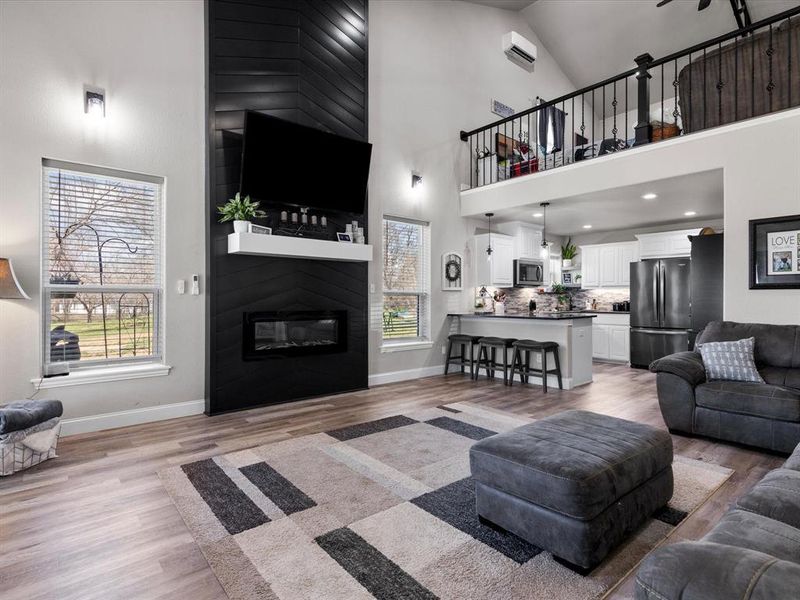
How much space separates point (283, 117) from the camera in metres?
4.74

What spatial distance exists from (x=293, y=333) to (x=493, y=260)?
370 cm

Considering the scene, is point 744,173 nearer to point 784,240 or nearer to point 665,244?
point 784,240

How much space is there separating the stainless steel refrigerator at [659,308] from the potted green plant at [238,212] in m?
6.22

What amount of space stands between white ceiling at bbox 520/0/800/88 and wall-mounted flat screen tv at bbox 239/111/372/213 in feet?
18.4

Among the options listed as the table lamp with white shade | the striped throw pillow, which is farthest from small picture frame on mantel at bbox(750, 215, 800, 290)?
the table lamp with white shade

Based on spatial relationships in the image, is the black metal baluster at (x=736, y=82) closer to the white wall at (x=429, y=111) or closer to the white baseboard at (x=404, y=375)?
the white wall at (x=429, y=111)

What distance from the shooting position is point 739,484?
2736mm

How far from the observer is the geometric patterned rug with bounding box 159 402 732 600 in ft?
5.88

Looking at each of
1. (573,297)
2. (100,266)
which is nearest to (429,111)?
(100,266)

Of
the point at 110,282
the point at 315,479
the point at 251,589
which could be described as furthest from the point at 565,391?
the point at 110,282

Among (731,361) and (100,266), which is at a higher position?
(100,266)

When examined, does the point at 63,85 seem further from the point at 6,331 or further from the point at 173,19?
the point at 6,331

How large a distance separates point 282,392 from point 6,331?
239 centimetres

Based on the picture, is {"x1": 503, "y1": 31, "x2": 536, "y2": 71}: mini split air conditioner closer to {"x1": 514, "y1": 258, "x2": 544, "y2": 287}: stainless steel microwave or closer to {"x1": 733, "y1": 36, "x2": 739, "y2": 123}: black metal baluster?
{"x1": 514, "y1": 258, "x2": 544, "y2": 287}: stainless steel microwave
